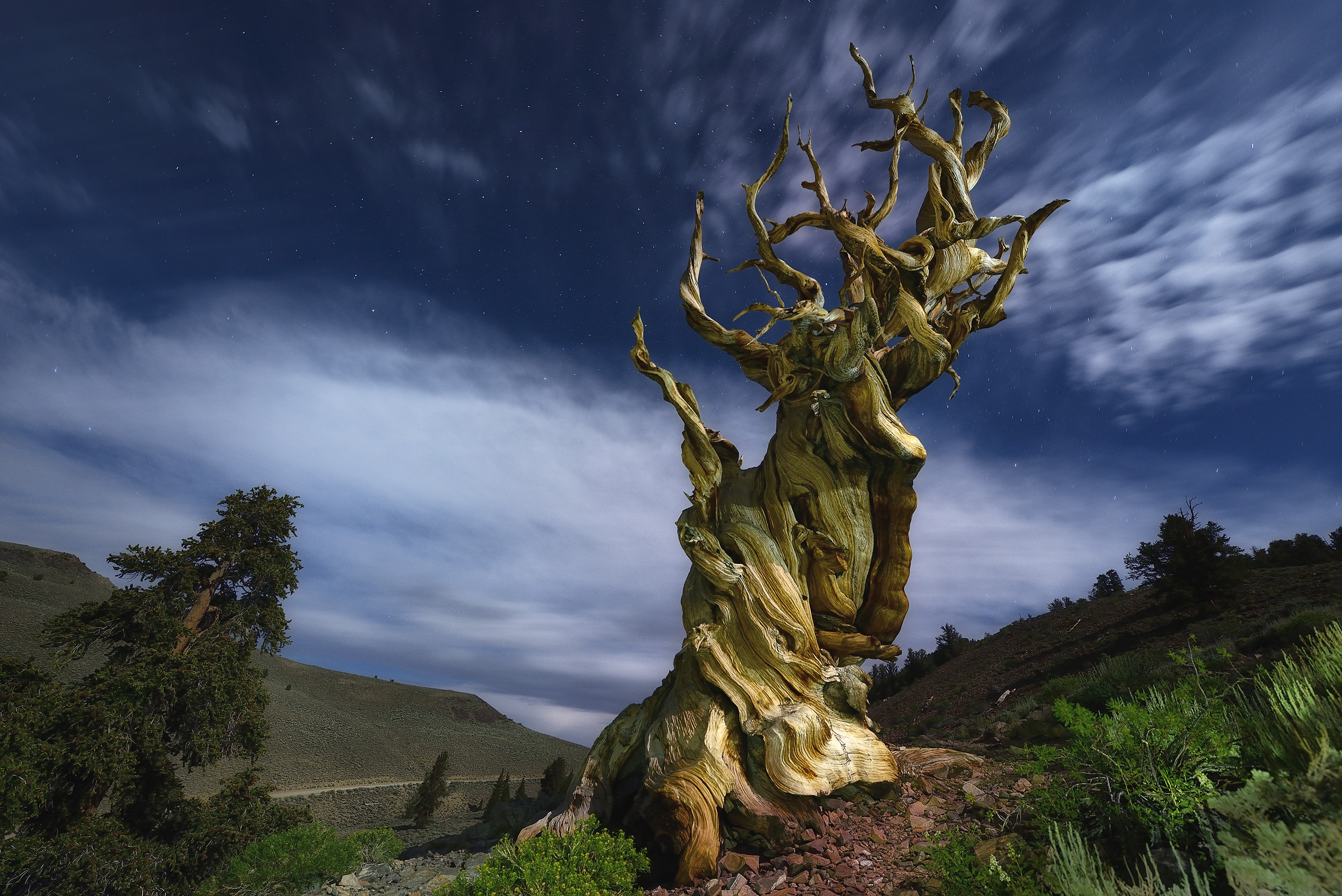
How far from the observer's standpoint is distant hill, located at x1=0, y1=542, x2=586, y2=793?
101 ft

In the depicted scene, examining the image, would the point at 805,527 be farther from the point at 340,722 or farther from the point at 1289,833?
the point at 340,722

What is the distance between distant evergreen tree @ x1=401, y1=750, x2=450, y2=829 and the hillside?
15144 millimetres

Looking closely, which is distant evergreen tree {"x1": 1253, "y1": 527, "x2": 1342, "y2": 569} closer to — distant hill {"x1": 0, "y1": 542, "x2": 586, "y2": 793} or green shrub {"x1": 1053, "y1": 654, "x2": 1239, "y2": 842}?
green shrub {"x1": 1053, "y1": 654, "x2": 1239, "y2": 842}

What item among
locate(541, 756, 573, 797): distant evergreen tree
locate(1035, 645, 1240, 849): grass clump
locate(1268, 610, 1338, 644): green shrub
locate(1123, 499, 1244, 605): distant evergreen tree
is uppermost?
locate(1123, 499, 1244, 605): distant evergreen tree

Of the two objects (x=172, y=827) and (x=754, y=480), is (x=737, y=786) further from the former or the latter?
(x=172, y=827)

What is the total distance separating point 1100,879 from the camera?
2.75m

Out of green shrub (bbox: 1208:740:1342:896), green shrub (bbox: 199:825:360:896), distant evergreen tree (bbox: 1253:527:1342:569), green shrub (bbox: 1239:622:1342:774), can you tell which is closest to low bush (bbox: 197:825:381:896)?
green shrub (bbox: 199:825:360:896)

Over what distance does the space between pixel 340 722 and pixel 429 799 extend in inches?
936

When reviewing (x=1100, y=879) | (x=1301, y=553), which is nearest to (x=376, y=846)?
(x=1100, y=879)

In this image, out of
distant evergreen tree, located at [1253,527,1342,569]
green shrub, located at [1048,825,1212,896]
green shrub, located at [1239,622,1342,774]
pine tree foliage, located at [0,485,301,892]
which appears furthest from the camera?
distant evergreen tree, located at [1253,527,1342,569]

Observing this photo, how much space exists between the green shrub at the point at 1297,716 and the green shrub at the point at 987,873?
139cm

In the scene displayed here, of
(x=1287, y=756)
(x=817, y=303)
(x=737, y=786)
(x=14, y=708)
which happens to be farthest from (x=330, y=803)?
(x=1287, y=756)

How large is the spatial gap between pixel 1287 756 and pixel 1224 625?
12223 mm

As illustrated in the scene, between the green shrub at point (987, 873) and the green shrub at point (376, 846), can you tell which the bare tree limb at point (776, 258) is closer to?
the green shrub at point (987, 873)
